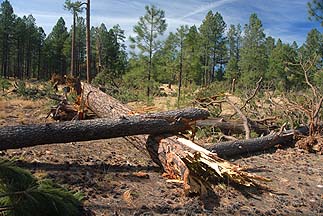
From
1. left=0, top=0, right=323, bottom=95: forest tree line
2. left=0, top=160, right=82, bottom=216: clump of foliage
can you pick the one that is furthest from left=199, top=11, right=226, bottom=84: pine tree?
left=0, top=160, right=82, bottom=216: clump of foliage

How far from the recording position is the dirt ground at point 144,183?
13.4ft

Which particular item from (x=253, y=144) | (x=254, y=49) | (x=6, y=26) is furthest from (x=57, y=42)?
(x=253, y=144)

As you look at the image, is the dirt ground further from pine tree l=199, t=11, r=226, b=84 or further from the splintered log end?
pine tree l=199, t=11, r=226, b=84

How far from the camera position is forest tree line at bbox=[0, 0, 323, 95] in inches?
770

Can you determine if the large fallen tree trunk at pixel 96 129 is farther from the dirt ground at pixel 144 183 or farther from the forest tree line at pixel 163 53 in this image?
the forest tree line at pixel 163 53

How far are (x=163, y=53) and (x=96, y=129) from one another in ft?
50.1

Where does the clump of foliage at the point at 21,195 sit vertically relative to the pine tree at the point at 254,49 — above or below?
below

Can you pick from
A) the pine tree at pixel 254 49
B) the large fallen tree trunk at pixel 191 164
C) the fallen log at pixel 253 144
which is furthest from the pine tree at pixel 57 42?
the large fallen tree trunk at pixel 191 164

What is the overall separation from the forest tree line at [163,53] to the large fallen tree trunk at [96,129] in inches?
287

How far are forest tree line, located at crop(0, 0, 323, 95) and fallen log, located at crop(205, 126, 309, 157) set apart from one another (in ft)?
14.3

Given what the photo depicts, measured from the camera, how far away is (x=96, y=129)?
5227 millimetres

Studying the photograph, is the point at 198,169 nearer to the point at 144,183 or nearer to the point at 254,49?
the point at 144,183

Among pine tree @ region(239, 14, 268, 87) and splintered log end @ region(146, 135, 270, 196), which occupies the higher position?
pine tree @ region(239, 14, 268, 87)

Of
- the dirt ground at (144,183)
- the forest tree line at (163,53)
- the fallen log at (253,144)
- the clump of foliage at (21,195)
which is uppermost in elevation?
the forest tree line at (163,53)
